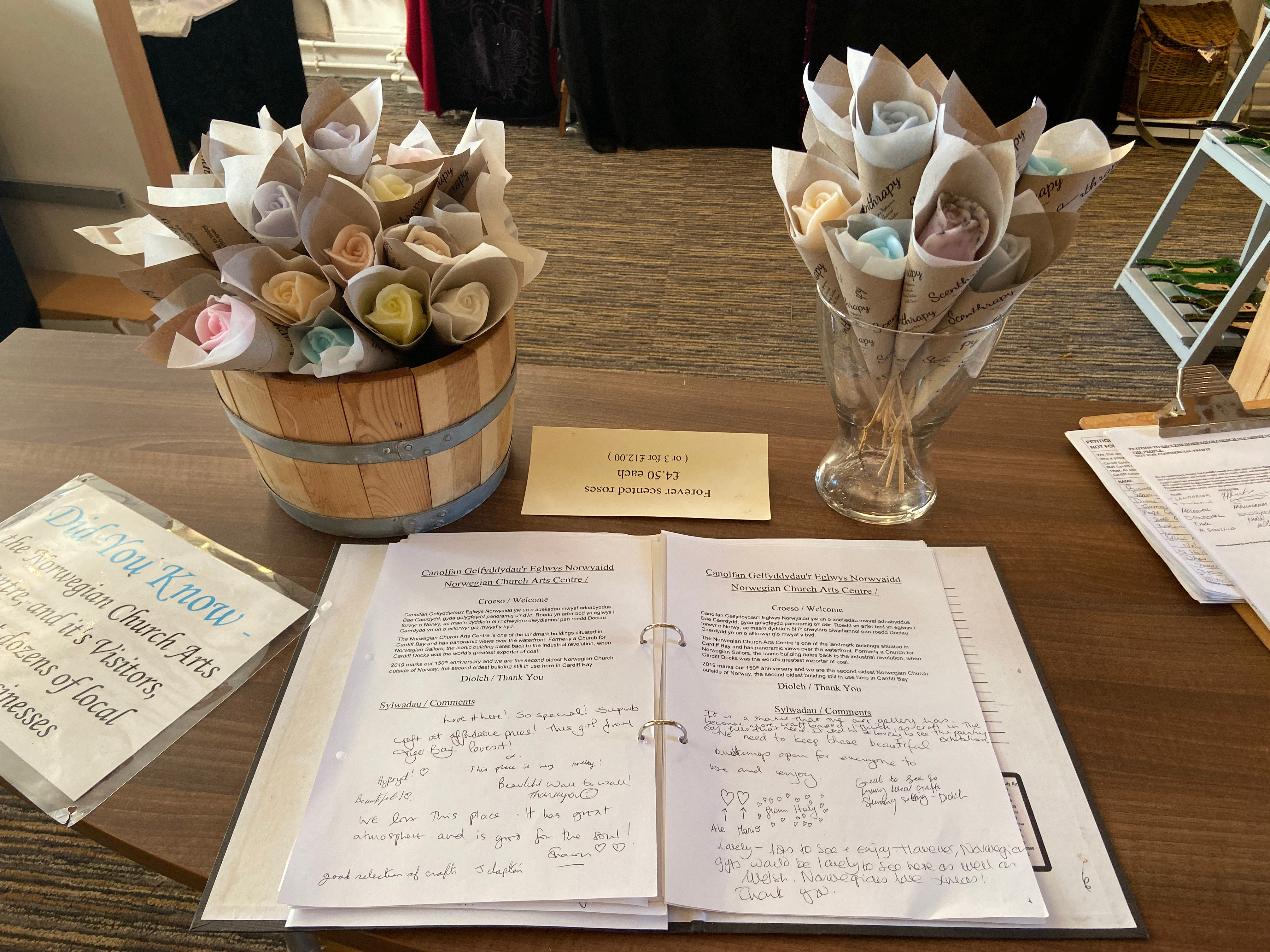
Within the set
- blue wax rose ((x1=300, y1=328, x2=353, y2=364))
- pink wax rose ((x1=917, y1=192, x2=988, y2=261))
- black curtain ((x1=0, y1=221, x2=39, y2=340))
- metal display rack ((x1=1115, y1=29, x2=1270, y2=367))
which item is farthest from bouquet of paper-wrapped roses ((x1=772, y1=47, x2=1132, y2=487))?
black curtain ((x1=0, y1=221, x2=39, y2=340))

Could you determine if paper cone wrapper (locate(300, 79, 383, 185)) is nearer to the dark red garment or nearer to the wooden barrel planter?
the wooden barrel planter

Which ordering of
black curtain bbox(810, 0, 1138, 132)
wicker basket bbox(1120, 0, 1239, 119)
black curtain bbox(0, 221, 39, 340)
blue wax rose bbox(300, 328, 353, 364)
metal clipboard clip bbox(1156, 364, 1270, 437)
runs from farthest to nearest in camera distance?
wicker basket bbox(1120, 0, 1239, 119) < black curtain bbox(810, 0, 1138, 132) < black curtain bbox(0, 221, 39, 340) < metal clipboard clip bbox(1156, 364, 1270, 437) < blue wax rose bbox(300, 328, 353, 364)

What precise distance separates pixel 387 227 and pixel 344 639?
1.09 ft

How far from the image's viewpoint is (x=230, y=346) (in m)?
0.60

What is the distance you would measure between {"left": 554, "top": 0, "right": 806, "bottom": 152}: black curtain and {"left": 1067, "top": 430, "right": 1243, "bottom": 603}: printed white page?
7.77 ft

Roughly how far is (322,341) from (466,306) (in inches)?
4.3

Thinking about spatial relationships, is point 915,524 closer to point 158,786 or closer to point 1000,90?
point 158,786

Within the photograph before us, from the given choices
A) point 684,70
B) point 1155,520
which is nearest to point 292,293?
point 1155,520

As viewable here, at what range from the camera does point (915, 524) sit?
31.2 inches

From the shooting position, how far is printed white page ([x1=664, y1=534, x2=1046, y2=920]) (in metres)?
0.53

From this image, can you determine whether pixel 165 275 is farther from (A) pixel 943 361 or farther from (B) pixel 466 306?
(A) pixel 943 361

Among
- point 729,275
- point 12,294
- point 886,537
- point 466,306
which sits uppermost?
point 466,306

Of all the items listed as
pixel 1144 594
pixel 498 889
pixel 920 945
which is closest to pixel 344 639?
pixel 498 889

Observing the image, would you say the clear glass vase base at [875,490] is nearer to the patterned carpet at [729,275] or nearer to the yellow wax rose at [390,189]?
the yellow wax rose at [390,189]
